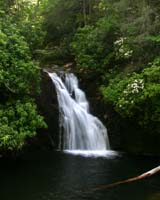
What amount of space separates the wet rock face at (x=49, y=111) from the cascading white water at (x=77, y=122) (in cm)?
25

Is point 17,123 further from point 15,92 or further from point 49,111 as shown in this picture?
point 49,111

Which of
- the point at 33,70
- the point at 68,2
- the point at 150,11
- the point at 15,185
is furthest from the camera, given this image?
the point at 68,2

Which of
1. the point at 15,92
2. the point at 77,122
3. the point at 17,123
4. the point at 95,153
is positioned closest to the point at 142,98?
the point at 95,153

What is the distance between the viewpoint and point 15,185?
12031mm

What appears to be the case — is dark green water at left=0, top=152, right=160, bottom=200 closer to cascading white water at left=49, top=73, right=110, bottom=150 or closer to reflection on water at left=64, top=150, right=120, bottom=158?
reflection on water at left=64, top=150, right=120, bottom=158

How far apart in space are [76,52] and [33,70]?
7055 mm

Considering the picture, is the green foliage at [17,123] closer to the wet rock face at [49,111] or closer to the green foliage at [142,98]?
the wet rock face at [49,111]

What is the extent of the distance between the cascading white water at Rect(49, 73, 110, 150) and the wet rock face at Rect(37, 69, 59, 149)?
252mm

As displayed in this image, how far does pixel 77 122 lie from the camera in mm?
18844

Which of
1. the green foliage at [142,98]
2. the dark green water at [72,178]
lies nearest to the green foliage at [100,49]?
the green foliage at [142,98]

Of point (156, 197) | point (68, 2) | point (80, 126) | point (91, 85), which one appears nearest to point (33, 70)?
point (80, 126)

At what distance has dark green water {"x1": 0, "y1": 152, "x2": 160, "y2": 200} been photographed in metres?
11.1

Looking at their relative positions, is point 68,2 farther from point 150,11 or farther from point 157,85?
point 157,85

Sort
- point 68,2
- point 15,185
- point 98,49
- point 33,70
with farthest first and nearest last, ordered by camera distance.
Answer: point 68,2
point 98,49
point 33,70
point 15,185
